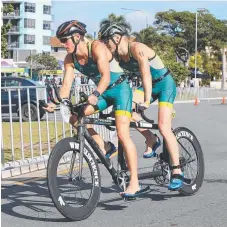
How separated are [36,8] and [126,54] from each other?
4074 inches

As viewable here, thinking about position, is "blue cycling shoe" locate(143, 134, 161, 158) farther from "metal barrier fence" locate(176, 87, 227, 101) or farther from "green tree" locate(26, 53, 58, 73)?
"green tree" locate(26, 53, 58, 73)

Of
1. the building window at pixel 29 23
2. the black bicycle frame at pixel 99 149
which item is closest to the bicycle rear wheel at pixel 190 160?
the black bicycle frame at pixel 99 149

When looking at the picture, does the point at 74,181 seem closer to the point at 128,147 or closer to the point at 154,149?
the point at 128,147

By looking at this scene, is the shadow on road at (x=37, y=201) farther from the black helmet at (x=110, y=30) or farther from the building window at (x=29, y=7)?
the building window at (x=29, y=7)

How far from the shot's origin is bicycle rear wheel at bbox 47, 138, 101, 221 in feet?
18.4

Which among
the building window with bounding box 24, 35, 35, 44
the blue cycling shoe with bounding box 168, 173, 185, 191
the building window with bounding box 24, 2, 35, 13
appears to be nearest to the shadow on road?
the blue cycling shoe with bounding box 168, 173, 185, 191

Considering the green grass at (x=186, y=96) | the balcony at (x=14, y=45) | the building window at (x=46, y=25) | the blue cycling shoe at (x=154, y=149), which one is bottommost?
the green grass at (x=186, y=96)

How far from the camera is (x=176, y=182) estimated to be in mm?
6590

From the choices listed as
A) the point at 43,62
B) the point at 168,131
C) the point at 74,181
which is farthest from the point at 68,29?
the point at 43,62

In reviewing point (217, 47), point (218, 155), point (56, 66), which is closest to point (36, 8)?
point (56, 66)

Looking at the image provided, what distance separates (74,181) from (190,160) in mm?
1702

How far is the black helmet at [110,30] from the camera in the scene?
622cm

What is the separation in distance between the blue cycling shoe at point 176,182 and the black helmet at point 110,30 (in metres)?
1.58

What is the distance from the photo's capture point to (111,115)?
6.40 meters
